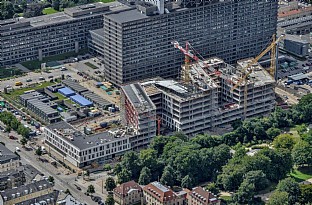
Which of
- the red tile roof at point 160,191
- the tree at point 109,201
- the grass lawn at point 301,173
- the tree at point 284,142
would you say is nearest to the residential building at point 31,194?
the tree at point 109,201

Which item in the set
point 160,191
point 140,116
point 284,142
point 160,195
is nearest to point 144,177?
point 160,191

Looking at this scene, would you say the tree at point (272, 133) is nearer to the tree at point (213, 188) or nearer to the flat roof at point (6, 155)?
the tree at point (213, 188)

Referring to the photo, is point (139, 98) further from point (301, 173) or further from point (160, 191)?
point (301, 173)

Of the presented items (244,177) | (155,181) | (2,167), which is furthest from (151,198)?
(2,167)

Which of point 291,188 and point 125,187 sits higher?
point 125,187

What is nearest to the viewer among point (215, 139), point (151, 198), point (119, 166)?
point (151, 198)

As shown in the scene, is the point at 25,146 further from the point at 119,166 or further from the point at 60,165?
the point at 119,166
